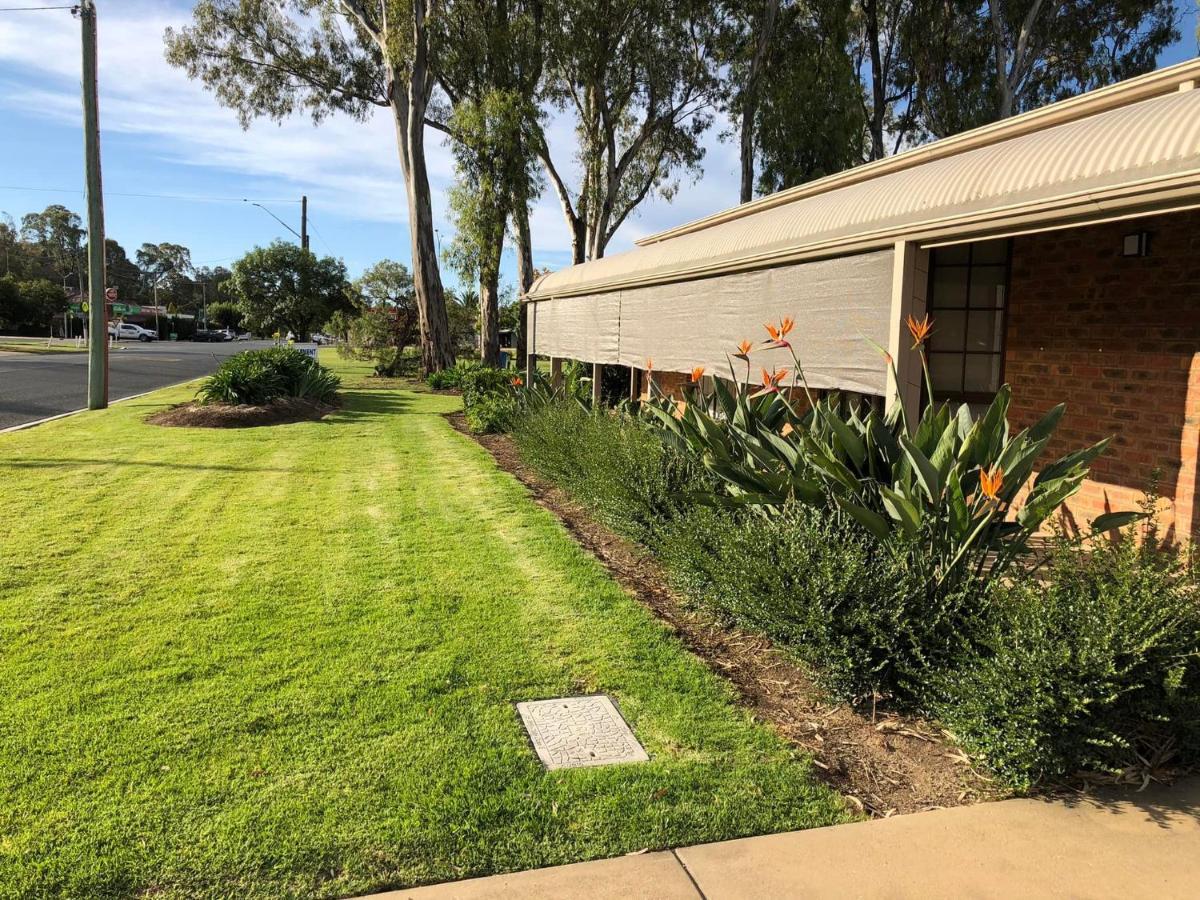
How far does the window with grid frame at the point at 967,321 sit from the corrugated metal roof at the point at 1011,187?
0.94 m

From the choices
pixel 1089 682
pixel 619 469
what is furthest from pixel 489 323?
pixel 1089 682

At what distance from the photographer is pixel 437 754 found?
3.21 meters

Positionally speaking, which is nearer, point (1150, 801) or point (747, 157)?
point (1150, 801)

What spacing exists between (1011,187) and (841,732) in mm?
3043

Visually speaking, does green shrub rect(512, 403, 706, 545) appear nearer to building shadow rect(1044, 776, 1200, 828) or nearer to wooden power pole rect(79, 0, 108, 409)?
building shadow rect(1044, 776, 1200, 828)

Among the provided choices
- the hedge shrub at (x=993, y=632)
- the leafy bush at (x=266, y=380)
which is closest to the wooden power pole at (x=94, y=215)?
the leafy bush at (x=266, y=380)

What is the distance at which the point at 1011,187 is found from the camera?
4.52m

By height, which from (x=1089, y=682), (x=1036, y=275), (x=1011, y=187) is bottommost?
(x=1089, y=682)

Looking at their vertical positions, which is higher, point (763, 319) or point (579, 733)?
point (763, 319)

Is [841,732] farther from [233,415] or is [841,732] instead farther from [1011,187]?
[233,415]

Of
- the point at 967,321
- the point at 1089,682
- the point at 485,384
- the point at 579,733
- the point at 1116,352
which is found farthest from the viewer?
the point at 485,384

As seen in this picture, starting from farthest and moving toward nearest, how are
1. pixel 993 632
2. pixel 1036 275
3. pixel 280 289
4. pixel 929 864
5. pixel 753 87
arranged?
1. pixel 280 289
2. pixel 753 87
3. pixel 1036 275
4. pixel 993 632
5. pixel 929 864

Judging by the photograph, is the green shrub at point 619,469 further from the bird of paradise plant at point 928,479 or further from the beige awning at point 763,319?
the beige awning at point 763,319

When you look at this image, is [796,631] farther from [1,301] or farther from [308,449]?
[1,301]
